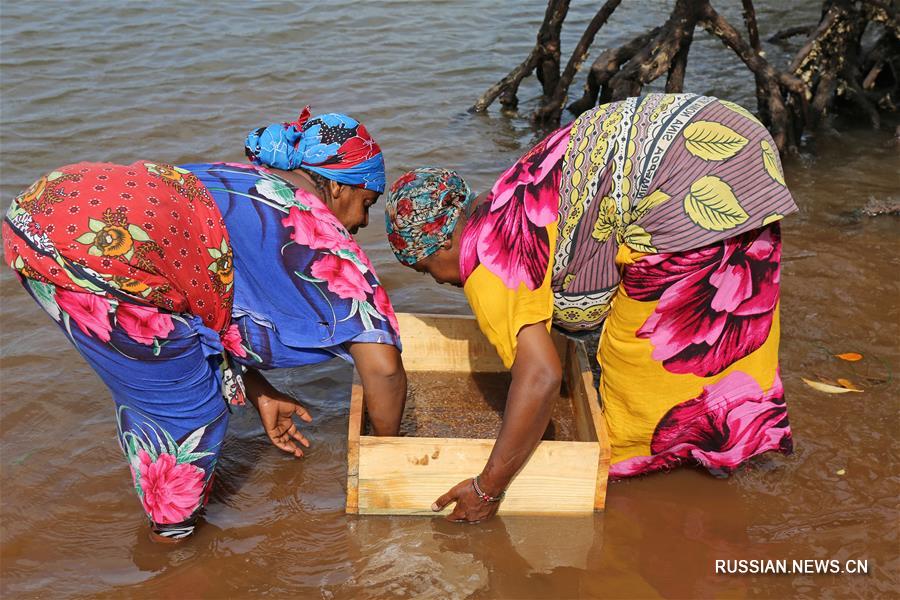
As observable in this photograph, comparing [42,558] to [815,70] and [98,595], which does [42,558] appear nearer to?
[98,595]

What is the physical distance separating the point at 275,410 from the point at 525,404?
1.11 m

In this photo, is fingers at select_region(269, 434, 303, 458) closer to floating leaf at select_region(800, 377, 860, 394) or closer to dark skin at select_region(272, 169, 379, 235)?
dark skin at select_region(272, 169, 379, 235)

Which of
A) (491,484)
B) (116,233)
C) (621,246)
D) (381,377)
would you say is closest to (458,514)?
(491,484)

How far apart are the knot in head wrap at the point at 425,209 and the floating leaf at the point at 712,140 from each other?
620 millimetres

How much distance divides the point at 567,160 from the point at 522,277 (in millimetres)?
344

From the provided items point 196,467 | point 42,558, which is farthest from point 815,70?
point 42,558

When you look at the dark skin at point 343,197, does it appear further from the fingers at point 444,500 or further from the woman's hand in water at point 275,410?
the fingers at point 444,500

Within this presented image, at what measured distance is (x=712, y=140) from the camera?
2.26m

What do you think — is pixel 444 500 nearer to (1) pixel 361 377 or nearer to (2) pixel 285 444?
(1) pixel 361 377

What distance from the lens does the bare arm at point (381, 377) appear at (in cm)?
240

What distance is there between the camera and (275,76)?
7.31m

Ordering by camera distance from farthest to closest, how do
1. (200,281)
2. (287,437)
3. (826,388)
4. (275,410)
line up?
(826,388) → (287,437) → (275,410) → (200,281)

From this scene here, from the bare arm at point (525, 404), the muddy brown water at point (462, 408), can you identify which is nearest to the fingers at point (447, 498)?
the bare arm at point (525, 404)

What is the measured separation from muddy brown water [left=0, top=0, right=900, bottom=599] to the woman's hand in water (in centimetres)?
11
